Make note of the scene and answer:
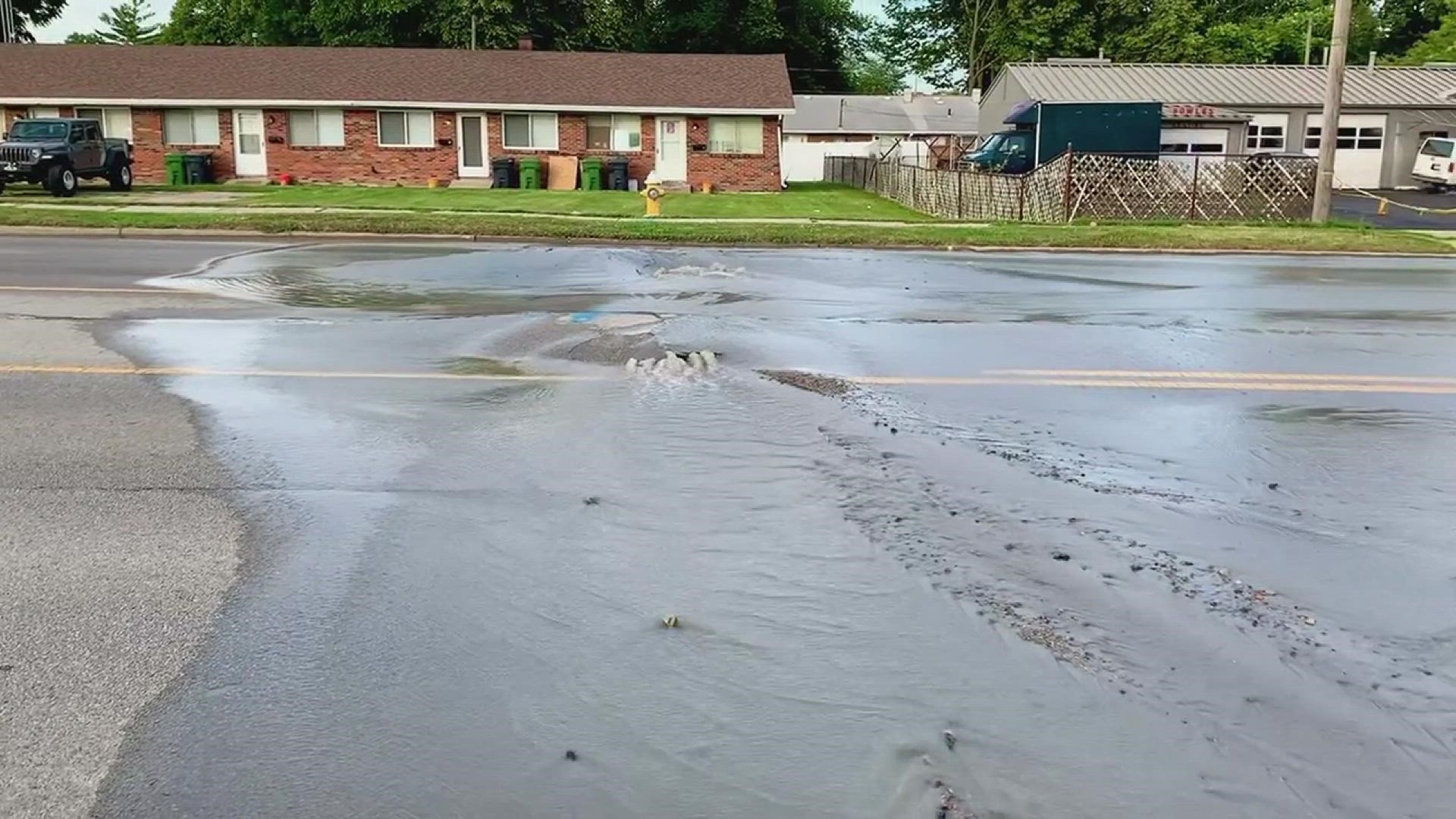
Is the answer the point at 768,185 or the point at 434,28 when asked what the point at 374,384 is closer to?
the point at 768,185

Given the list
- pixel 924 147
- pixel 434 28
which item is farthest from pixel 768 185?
pixel 434 28

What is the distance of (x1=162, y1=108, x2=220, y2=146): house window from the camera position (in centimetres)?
3900

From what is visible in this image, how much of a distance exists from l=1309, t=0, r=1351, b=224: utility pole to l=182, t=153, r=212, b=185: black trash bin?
30.8 m

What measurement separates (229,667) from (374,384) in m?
4.43

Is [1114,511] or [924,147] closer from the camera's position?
[1114,511]

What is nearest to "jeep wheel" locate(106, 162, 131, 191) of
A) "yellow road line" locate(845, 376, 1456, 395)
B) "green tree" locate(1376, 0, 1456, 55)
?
"yellow road line" locate(845, 376, 1456, 395)

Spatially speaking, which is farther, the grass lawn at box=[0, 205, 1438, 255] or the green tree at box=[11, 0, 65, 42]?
the green tree at box=[11, 0, 65, 42]

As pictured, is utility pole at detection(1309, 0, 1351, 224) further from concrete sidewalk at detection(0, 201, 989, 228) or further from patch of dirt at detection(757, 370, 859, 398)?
patch of dirt at detection(757, 370, 859, 398)

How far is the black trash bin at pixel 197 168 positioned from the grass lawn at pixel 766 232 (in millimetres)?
15322

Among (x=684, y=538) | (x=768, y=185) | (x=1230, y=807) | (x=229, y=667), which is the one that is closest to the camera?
(x=1230, y=807)

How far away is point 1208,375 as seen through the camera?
9102 millimetres

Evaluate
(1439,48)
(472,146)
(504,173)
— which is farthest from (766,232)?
(1439,48)

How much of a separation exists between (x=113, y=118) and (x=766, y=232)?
27565 millimetres

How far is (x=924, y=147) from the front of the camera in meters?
52.4
